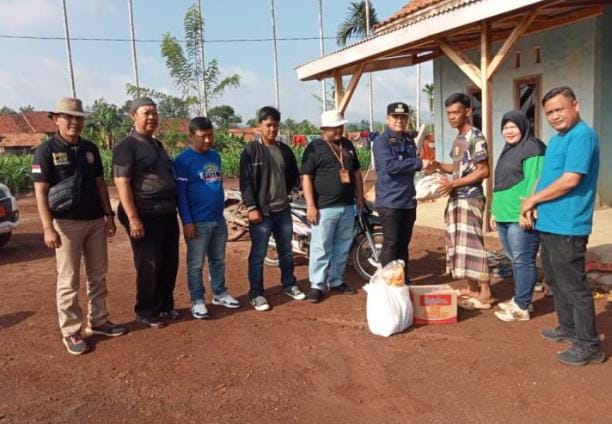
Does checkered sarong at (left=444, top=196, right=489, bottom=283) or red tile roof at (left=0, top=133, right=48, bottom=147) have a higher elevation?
red tile roof at (left=0, top=133, right=48, bottom=147)

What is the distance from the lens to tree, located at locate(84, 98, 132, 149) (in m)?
22.3

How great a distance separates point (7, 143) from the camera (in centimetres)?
3756

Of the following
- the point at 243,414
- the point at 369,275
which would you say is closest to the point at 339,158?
the point at 369,275

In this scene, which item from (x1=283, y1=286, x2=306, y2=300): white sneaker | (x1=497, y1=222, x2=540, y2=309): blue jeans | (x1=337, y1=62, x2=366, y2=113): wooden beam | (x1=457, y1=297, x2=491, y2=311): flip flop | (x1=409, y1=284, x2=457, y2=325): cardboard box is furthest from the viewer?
(x1=337, y1=62, x2=366, y2=113): wooden beam

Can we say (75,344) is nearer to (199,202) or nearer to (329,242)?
(199,202)

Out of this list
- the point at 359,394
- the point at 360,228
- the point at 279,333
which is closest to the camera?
the point at 359,394

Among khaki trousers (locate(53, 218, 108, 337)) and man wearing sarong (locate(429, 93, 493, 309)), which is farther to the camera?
man wearing sarong (locate(429, 93, 493, 309))

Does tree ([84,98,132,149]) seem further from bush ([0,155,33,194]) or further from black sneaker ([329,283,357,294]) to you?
black sneaker ([329,283,357,294])

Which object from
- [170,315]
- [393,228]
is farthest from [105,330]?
[393,228]

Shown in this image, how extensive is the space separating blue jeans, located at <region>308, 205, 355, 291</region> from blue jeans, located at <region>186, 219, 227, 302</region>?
878 mm

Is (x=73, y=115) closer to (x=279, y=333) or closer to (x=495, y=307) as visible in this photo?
(x=279, y=333)

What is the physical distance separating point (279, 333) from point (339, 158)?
5.57ft

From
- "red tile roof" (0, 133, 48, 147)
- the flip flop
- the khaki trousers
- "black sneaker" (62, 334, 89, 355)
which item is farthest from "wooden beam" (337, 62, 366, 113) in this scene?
"red tile roof" (0, 133, 48, 147)

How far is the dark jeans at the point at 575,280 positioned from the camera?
10.5 feet
